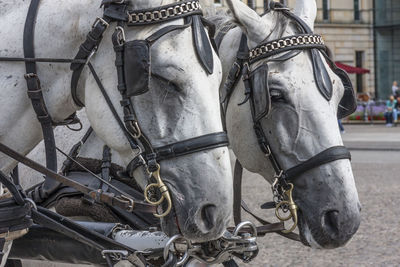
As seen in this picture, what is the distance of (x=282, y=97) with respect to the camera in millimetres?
3402

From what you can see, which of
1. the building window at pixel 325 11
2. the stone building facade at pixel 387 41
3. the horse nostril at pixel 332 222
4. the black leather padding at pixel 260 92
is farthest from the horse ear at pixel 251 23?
the stone building facade at pixel 387 41

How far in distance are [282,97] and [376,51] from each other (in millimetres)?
35914

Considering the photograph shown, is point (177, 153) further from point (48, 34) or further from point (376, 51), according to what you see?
point (376, 51)

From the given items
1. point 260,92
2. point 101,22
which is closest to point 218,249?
point 260,92

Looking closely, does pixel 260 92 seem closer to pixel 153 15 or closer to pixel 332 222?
pixel 332 222

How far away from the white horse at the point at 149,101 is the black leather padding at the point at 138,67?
4 cm

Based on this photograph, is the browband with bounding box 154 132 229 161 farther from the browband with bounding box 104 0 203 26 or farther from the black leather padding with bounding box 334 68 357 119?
the black leather padding with bounding box 334 68 357 119

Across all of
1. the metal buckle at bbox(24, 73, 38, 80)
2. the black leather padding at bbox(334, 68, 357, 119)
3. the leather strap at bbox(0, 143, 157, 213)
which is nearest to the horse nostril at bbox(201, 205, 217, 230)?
the leather strap at bbox(0, 143, 157, 213)

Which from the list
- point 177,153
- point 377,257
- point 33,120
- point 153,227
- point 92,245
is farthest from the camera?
point 377,257

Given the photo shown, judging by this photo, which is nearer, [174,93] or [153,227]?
[174,93]

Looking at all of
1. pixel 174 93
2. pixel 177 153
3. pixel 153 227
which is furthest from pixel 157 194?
pixel 153 227

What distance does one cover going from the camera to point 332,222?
3.25 m

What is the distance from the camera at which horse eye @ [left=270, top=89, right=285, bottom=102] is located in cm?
340

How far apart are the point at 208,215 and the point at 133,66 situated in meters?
0.54
